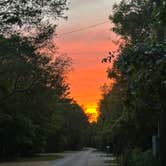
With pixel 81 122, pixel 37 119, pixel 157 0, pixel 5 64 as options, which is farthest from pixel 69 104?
pixel 157 0

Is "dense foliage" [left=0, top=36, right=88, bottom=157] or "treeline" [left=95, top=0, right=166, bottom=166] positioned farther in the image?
"dense foliage" [left=0, top=36, right=88, bottom=157]

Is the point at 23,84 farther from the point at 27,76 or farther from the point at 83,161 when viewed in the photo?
the point at 83,161

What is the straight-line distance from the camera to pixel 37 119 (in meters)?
86.3

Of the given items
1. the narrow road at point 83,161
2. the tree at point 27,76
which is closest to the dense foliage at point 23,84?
the tree at point 27,76

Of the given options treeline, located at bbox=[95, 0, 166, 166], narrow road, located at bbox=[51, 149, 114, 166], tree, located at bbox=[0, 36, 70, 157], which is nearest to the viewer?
treeline, located at bbox=[95, 0, 166, 166]

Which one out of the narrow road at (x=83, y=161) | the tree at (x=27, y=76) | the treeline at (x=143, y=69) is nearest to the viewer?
the treeline at (x=143, y=69)

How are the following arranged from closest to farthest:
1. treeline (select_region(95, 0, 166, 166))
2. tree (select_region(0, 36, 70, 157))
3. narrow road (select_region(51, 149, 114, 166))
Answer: treeline (select_region(95, 0, 166, 166))
tree (select_region(0, 36, 70, 157))
narrow road (select_region(51, 149, 114, 166))

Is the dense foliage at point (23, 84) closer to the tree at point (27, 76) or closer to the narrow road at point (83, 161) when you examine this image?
the tree at point (27, 76)

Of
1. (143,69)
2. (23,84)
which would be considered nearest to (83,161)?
(23,84)

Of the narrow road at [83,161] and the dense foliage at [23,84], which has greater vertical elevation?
the dense foliage at [23,84]

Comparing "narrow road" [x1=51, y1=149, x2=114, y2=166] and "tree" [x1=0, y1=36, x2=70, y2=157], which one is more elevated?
"tree" [x1=0, y1=36, x2=70, y2=157]

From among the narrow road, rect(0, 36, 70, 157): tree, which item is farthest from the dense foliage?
the narrow road

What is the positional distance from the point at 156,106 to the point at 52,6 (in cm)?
2085

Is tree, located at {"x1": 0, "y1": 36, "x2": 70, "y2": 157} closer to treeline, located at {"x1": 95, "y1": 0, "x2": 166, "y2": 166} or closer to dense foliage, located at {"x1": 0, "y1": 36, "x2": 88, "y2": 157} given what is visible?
dense foliage, located at {"x1": 0, "y1": 36, "x2": 88, "y2": 157}
